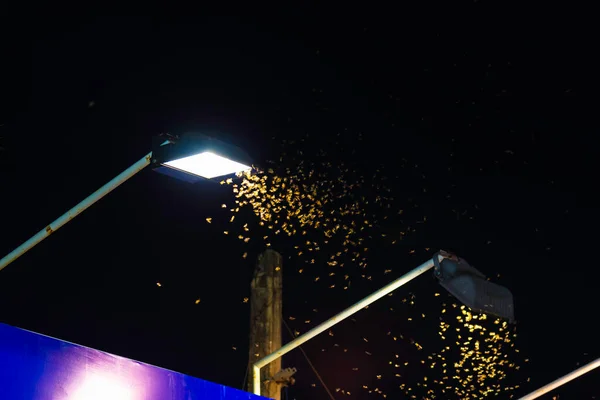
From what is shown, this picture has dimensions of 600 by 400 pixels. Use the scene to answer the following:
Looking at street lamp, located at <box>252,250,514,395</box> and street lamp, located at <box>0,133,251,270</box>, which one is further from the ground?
street lamp, located at <box>252,250,514,395</box>

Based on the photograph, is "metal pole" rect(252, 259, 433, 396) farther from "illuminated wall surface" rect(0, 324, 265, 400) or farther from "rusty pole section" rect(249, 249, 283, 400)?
"illuminated wall surface" rect(0, 324, 265, 400)

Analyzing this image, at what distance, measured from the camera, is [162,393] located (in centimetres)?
653

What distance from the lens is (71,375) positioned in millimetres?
5555

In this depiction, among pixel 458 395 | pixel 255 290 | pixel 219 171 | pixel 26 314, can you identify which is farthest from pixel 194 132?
pixel 458 395

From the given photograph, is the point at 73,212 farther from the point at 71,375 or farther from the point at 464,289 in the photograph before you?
the point at 464,289

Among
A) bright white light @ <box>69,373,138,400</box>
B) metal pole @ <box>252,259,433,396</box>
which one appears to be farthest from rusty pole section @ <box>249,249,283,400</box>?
bright white light @ <box>69,373,138,400</box>

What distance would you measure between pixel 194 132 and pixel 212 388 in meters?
2.38

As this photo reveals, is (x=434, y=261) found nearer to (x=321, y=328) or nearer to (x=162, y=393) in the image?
(x=321, y=328)

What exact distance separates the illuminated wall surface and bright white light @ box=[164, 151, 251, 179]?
1.66 metres

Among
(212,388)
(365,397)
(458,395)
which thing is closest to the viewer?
(212,388)

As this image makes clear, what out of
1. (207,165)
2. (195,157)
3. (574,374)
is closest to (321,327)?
(207,165)

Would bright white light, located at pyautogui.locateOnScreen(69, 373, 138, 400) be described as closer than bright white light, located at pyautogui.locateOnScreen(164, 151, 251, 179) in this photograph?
Yes

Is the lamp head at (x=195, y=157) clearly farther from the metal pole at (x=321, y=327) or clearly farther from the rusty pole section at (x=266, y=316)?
the rusty pole section at (x=266, y=316)

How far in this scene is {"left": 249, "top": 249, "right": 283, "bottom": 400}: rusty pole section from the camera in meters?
10.5
